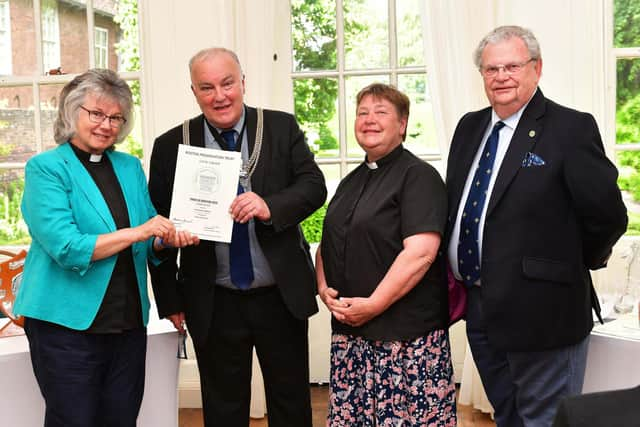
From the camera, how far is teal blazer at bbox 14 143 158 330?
209 cm

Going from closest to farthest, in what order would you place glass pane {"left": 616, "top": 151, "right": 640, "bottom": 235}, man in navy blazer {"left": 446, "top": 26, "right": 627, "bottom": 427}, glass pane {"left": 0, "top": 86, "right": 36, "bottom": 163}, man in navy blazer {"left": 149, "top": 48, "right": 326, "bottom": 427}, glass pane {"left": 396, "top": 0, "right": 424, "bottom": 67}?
man in navy blazer {"left": 446, "top": 26, "right": 627, "bottom": 427}, man in navy blazer {"left": 149, "top": 48, "right": 326, "bottom": 427}, glass pane {"left": 616, "top": 151, "right": 640, "bottom": 235}, glass pane {"left": 396, "top": 0, "right": 424, "bottom": 67}, glass pane {"left": 0, "top": 86, "right": 36, "bottom": 163}

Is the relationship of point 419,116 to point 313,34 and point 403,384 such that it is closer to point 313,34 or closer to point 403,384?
point 313,34

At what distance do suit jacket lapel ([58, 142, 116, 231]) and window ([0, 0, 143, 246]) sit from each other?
1.71m

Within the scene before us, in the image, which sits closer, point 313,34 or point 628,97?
point 628,97

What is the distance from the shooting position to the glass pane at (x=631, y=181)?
366 centimetres

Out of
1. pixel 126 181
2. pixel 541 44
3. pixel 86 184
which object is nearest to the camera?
pixel 86 184

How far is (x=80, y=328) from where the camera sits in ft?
6.93

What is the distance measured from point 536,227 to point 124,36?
2.73 meters

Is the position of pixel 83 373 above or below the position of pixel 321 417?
above

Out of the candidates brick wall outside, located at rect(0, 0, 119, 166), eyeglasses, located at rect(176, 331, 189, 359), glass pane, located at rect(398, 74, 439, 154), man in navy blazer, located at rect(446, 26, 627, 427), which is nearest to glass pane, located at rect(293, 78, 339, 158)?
glass pane, located at rect(398, 74, 439, 154)

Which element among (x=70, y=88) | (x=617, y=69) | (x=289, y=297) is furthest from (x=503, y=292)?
(x=617, y=69)

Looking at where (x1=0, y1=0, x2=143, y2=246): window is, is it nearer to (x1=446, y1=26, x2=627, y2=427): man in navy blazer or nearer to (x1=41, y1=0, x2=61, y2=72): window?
(x1=41, y1=0, x2=61, y2=72): window

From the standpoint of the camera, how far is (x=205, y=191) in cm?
230

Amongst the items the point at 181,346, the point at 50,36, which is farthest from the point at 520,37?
the point at 50,36
